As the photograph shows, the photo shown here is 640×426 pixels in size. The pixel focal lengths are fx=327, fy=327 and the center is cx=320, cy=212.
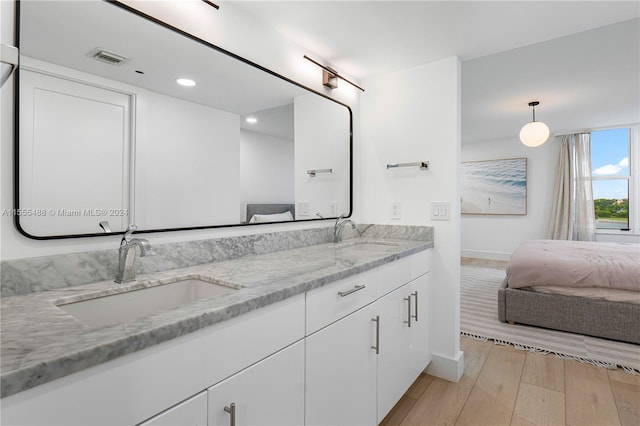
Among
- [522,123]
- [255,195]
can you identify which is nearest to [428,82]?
[255,195]

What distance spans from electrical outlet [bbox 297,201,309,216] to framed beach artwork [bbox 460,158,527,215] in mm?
5289

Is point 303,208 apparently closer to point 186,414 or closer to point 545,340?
point 186,414

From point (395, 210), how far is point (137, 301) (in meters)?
1.78

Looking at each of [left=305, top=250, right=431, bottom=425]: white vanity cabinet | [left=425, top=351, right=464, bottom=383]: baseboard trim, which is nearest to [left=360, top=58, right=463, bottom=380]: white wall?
[left=425, top=351, right=464, bottom=383]: baseboard trim

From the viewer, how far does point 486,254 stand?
6359 mm

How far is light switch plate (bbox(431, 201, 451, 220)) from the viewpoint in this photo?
2178 millimetres

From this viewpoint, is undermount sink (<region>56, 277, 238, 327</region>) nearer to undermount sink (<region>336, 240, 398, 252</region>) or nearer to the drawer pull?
the drawer pull

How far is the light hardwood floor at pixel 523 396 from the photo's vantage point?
5.76ft

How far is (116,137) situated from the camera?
1.18 meters

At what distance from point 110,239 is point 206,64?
86 centimetres

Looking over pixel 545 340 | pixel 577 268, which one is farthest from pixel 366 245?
pixel 577 268

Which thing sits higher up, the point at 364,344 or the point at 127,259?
the point at 127,259

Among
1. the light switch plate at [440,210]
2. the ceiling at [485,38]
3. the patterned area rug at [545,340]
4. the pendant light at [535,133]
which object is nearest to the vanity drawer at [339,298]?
Result: the light switch plate at [440,210]

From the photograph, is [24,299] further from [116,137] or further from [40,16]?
[40,16]
